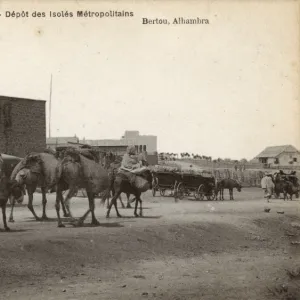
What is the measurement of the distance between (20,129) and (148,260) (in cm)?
1732

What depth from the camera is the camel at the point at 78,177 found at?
9508mm

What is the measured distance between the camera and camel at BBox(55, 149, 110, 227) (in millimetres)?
9508

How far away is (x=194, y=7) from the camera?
8.88m

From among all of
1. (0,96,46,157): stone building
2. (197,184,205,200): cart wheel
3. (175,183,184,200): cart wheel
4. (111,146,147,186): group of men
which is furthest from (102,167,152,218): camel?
(0,96,46,157): stone building

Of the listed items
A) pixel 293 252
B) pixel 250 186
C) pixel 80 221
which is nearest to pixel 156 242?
pixel 80 221

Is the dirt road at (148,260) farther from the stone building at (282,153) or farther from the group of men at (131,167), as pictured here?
the stone building at (282,153)

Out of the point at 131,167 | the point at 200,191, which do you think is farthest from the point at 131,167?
the point at 200,191

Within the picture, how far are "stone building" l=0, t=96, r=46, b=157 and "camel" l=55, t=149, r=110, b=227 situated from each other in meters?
12.6

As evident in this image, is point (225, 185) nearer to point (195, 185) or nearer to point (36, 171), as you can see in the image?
point (195, 185)

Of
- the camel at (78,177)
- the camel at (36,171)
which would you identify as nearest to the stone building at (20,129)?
the camel at (36,171)

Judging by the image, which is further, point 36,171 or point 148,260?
point 36,171

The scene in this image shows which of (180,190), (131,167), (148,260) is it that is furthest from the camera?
(180,190)

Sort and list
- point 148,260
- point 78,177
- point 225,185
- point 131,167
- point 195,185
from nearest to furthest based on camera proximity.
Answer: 1. point 148,260
2. point 78,177
3. point 131,167
4. point 195,185
5. point 225,185

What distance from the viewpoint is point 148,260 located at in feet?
26.8
